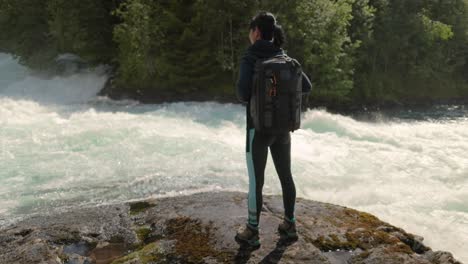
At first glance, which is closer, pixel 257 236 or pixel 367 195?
pixel 257 236

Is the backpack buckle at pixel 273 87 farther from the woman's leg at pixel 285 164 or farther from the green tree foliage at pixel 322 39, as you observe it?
the green tree foliage at pixel 322 39

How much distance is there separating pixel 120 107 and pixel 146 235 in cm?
1526

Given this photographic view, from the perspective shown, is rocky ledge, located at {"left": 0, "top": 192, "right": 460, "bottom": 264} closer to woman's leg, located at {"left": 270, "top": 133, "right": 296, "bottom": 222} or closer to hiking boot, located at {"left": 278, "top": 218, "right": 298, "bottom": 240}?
hiking boot, located at {"left": 278, "top": 218, "right": 298, "bottom": 240}

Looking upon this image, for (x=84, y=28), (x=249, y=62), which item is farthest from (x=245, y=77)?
(x=84, y=28)

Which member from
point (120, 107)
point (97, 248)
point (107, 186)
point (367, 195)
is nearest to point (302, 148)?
point (367, 195)

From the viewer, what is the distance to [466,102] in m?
27.2

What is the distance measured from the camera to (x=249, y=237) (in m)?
4.85

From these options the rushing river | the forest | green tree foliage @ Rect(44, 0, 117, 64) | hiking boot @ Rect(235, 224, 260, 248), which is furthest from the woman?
green tree foliage @ Rect(44, 0, 117, 64)

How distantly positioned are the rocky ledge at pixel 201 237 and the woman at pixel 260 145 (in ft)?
0.66

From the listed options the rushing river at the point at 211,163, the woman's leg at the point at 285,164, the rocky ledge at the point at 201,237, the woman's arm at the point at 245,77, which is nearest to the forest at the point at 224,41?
the rushing river at the point at 211,163

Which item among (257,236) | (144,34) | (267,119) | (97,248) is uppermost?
(144,34)

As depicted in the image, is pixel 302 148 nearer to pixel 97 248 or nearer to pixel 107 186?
pixel 107 186

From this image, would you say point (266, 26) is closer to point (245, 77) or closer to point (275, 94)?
point (245, 77)

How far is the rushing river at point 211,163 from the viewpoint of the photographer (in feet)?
27.9
